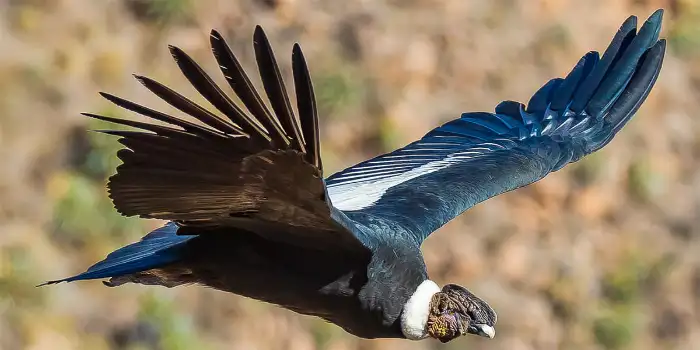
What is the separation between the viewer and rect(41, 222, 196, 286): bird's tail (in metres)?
5.02

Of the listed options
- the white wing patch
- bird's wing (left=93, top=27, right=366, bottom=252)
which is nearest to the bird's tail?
bird's wing (left=93, top=27, right=366, bottom=252)

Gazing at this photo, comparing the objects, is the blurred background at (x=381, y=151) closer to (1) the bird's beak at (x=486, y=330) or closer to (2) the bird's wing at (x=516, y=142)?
(2) the bird's wing at (x=516, y=142)

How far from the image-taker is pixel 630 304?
12.1m

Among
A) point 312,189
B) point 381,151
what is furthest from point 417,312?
point 381,151

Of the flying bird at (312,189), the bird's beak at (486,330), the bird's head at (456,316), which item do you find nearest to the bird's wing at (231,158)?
the flying bird at (312,189)

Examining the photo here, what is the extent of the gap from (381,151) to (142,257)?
6093 mm

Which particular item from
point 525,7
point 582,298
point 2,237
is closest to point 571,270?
point 582,298

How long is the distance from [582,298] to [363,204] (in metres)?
6.29

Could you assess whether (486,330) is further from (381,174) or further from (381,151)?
(381,151)

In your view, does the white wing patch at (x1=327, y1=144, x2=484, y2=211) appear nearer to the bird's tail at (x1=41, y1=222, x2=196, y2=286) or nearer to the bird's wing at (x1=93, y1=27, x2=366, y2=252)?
the bird's tail at (x1=41, y1=222, x2=196, y2=286)

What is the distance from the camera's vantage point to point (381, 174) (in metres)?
6.57

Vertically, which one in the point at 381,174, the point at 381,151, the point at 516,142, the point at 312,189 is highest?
the point at 381,151

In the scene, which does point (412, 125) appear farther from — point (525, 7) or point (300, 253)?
point (300, 253)

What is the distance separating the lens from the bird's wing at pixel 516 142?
239 inches
